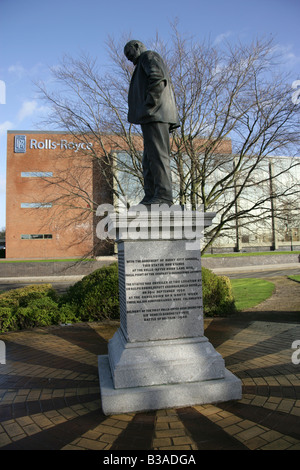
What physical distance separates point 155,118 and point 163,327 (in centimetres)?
268

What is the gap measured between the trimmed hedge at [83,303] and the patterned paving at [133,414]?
2.11m

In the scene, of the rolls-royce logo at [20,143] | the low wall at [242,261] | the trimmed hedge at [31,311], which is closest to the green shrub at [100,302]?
the trimmed hedge at [31,311]

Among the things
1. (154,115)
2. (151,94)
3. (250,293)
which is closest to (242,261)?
(250,293)

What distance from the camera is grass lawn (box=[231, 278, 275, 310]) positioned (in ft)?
35.4

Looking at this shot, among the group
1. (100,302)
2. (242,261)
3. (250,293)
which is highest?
(242,261)

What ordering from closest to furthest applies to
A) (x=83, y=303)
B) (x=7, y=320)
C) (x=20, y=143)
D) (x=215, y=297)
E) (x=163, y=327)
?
(x=163, y=327) < (x=7, y=320) < (x=83, y=303) < (x=215, y=297) < (x=20, y=143)

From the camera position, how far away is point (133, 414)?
3.37 meters

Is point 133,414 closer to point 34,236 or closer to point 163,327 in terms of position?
point 163,327

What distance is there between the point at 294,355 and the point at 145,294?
298 centimetres

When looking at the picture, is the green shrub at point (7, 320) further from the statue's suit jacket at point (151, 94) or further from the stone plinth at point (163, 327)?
the statue's suit jacket at point (151, 94)

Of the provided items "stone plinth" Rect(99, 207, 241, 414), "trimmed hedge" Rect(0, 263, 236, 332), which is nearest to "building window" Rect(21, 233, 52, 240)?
"trimmed hedge" Rect(0, 263, 236, 332)

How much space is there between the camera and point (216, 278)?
900 centimetres

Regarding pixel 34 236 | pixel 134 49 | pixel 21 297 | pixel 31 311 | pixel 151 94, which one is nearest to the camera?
pixel 151 94

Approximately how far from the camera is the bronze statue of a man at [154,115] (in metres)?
3.94
